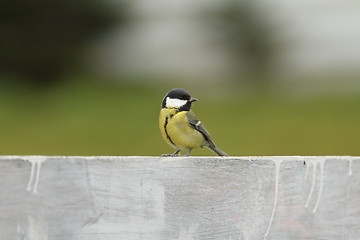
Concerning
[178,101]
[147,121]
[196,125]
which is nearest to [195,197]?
[178,101]

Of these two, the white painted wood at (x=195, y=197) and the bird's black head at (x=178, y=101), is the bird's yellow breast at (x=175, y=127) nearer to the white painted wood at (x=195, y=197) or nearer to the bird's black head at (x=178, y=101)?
the bird's black head at (x=178, y=101)

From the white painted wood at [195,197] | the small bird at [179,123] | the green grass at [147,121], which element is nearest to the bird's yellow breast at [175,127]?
the small bird at [179,123]

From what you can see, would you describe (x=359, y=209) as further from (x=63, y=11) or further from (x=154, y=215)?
(x=63, y=11)

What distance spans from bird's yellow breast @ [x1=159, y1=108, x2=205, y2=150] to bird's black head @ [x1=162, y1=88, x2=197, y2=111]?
3cm

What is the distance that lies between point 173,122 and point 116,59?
1056 cm

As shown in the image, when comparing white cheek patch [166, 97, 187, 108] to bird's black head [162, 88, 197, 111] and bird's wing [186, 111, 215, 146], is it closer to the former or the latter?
bird's black head [162, 88, 197, 111]

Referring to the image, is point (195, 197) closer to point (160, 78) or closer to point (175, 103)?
point (175, 103)

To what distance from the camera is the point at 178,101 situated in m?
4.17

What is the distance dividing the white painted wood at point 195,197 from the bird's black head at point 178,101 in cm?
138

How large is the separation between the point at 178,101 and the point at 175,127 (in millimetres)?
146

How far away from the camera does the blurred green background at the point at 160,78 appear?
918 centimetres

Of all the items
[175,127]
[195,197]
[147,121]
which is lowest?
[195,197]

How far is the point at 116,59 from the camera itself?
14688mm

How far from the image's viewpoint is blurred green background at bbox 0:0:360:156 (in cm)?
918
